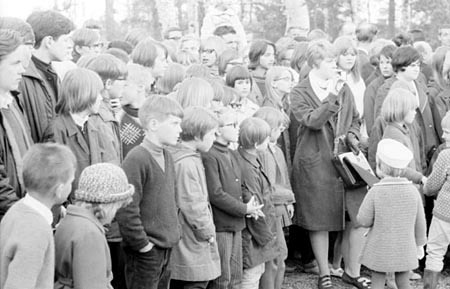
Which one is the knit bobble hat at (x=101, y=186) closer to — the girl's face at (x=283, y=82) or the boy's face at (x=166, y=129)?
the boy's face at (x=166, y=129)

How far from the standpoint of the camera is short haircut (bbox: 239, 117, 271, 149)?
225 inches

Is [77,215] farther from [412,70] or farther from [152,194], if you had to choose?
[412,70]

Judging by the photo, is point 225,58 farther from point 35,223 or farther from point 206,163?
point 35,223

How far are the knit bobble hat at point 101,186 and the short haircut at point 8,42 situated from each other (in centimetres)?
82

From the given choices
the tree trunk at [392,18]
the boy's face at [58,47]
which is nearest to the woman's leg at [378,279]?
the boy's face at [58,47]

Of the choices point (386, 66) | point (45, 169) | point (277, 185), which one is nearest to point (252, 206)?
point (277, 185)

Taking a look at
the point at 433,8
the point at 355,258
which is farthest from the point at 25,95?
the point at 433,8

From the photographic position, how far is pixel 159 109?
470cm

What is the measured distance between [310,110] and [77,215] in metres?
3.28

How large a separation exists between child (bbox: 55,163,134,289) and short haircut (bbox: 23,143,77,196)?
0.81ft

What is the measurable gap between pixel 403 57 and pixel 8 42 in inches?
178

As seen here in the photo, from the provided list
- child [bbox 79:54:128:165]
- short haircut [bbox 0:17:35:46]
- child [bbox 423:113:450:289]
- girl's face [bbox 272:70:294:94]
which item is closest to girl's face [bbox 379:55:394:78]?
girl's face [bbox 272:70:294:94]

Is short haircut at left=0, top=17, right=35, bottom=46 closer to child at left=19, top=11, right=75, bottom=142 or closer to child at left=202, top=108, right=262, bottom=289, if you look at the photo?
child at left=19, top=11, right=75, bottom=142

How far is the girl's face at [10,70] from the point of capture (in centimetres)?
398
